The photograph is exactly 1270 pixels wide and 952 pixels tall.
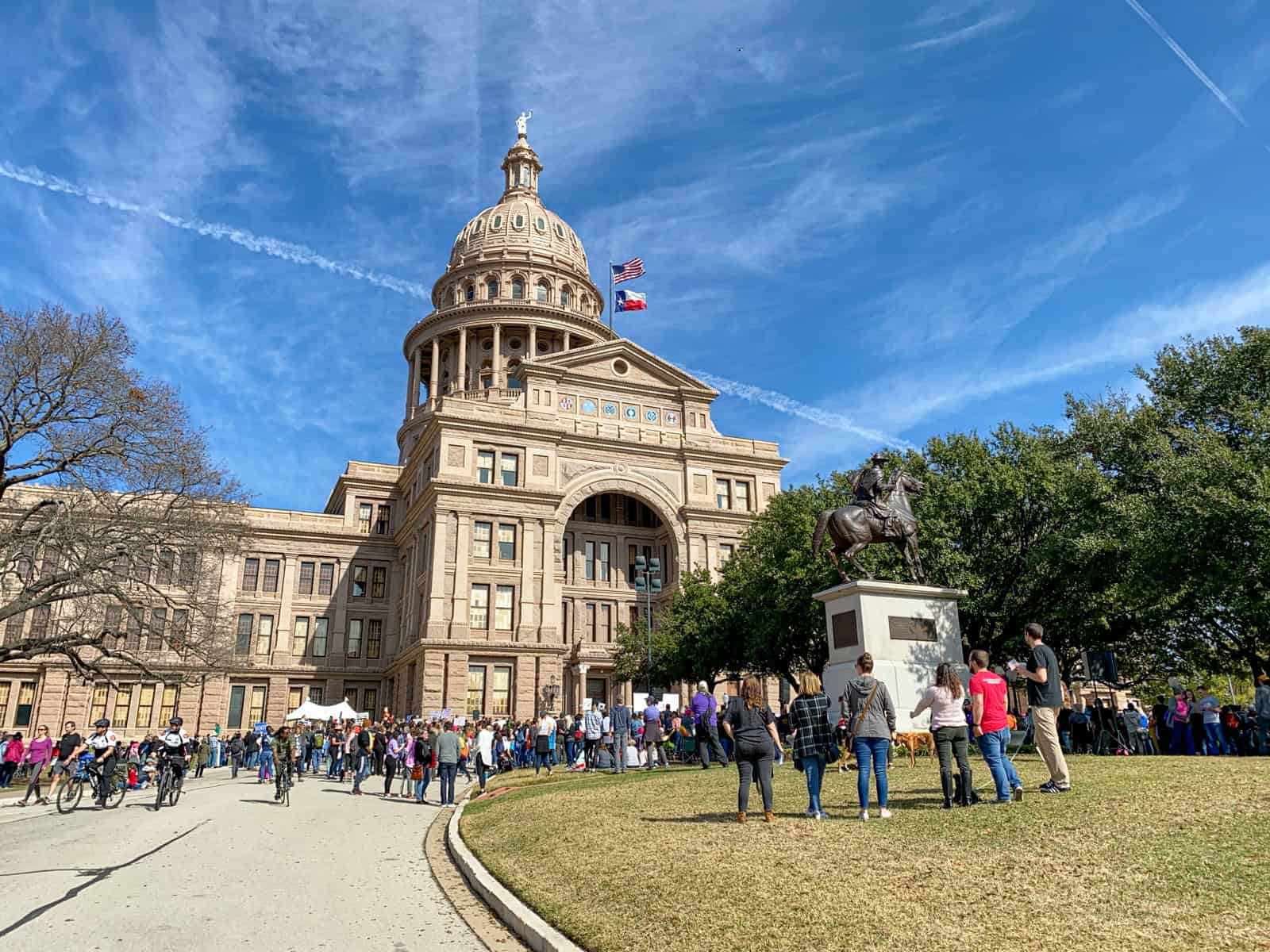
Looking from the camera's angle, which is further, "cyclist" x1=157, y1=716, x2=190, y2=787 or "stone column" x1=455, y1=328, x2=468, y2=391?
"stone column" x1=455, y1=328, x2=468, y2=391

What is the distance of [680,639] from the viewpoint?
43.2m

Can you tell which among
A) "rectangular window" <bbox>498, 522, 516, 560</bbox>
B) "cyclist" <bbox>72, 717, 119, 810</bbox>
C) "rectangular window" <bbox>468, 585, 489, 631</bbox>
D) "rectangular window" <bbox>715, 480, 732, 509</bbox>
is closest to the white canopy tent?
"rectangular window" <bbox>468, 585, 489, 631</bbox>

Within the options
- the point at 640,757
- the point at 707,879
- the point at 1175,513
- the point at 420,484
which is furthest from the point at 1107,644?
the point at 420,484

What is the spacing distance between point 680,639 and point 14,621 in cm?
3852

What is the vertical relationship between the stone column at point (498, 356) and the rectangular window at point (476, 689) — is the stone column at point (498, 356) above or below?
above

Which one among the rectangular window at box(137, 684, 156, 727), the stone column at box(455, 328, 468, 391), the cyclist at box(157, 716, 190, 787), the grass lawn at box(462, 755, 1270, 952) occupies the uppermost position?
the stone column at box(455, 328, 468, 391)

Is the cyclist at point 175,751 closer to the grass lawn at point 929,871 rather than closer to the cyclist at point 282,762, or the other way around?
the cyclist at point 282,762

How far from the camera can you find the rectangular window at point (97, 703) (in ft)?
177

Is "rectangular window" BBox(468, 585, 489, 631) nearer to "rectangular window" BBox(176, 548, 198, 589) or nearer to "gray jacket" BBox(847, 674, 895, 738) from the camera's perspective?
"rectangular window" BBox(176, 548, 198, 589)

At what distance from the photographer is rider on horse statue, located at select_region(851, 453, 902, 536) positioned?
20.3 meters

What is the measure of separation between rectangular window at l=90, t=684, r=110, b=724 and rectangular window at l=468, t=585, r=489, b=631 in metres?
23.9

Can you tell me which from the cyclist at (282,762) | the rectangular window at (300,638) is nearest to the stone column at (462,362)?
the rectangular window at (300,638)

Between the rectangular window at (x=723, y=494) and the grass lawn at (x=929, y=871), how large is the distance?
44463 millimetres

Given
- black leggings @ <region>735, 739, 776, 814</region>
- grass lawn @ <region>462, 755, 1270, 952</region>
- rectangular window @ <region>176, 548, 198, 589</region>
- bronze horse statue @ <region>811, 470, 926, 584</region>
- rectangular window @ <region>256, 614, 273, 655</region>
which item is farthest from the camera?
rectangular window @ <region>256, 614, 273, 655</region>
